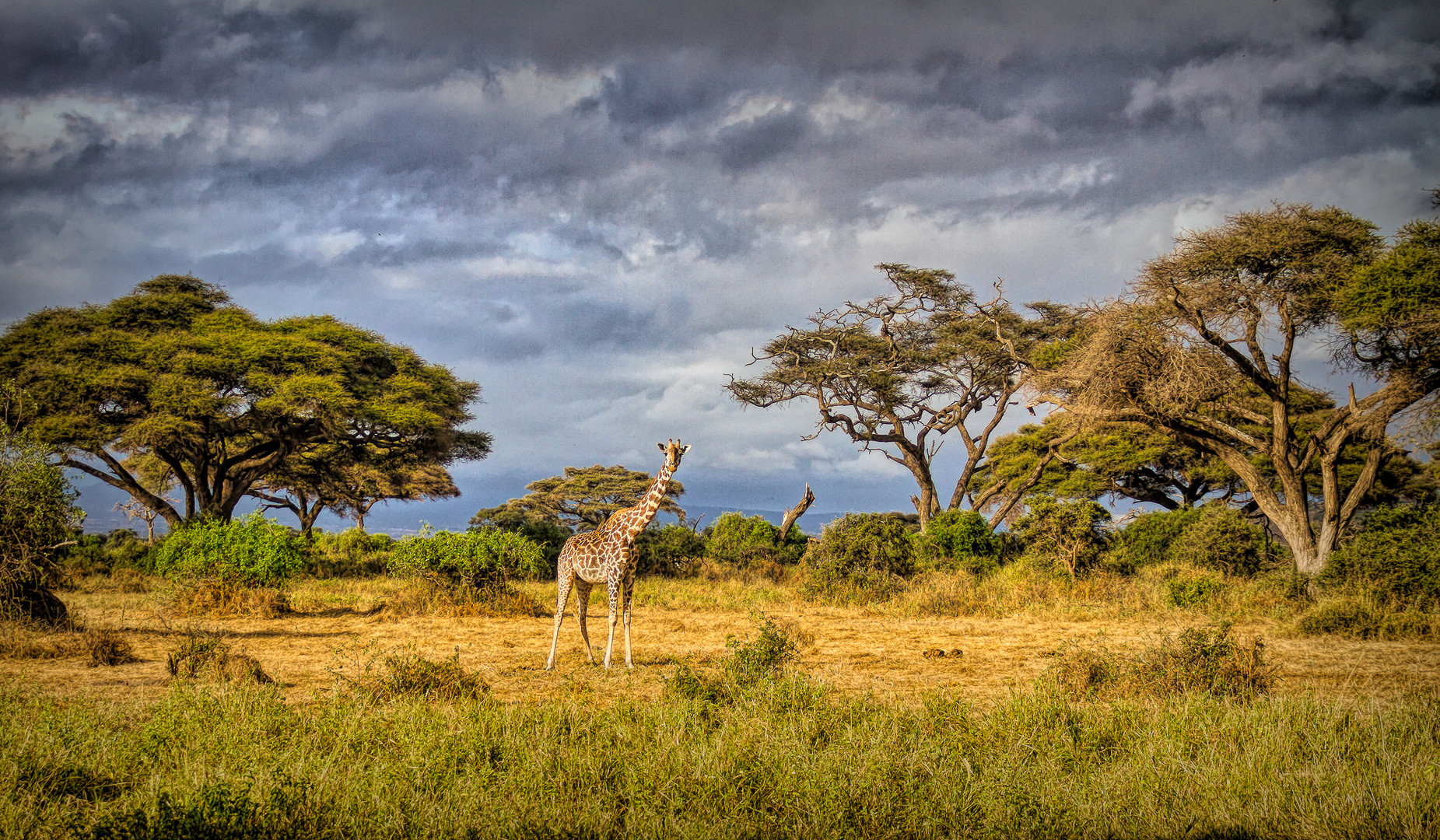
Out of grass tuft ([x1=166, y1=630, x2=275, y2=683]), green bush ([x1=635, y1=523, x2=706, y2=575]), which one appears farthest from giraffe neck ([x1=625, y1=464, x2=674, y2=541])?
green bush ([x1=635, y1=523, x2=706, y2=575])

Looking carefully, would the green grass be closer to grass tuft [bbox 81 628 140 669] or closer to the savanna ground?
the savanna ground

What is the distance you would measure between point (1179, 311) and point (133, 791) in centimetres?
1825

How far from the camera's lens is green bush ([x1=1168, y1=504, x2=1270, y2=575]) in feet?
56.8

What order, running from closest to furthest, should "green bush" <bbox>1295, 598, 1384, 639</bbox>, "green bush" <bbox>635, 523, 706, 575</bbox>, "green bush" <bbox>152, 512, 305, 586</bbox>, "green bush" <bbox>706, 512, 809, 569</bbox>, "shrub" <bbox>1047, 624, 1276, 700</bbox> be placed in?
"shrub" <bbox>1047, 624, 1276, 700</bbox> → "green bush" <bbox>1295, 598, 1384, 639</bbox> → "green bush" <bbox>152, 512, 305, 586</bbox> → "green bush" <bbox>635, 523, 706, 575</bbox> → "green bush" <bbox>706, 512, 809, 569</bbox>

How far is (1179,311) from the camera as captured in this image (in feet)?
54.6

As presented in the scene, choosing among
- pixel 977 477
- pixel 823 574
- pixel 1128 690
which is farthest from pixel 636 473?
pixel 1128 690

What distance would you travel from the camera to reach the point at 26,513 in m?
9.80

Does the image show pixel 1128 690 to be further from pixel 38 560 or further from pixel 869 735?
pixel 38 560

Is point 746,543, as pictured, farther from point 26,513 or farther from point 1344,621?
point 26,513

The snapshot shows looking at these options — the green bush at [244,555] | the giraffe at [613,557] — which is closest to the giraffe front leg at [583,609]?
the giraffe at [613,557]

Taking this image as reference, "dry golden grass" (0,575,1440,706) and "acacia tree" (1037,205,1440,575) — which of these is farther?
"acacia tree" (1037,205,1440,575)

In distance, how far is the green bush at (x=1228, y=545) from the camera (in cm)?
1731

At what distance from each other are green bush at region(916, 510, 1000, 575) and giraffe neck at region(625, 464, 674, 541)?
11.7 m

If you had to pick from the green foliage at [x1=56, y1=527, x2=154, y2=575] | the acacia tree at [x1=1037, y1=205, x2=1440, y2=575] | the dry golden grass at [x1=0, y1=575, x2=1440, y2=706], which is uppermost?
the acacia tree at [x1=1037, y1=205, x2=1440, y2=575]
